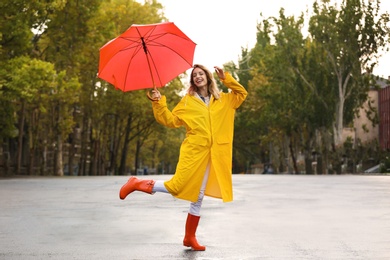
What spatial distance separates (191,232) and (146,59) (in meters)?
1.86

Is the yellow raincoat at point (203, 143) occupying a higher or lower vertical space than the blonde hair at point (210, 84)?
lower

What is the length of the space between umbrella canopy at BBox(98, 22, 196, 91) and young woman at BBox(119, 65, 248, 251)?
69cm

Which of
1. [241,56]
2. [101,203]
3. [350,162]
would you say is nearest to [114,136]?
[350,162]

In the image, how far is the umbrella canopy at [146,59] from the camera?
8.94 metres

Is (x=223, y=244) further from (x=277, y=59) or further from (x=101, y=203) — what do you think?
(x=277, y=59)

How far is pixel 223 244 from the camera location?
9.34 metres

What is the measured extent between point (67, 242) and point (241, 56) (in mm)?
75301

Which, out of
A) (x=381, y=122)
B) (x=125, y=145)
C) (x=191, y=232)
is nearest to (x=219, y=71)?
(x=191, y=232)

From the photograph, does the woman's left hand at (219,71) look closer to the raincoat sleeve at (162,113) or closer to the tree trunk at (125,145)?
the raincoat sleeve at (162,113)

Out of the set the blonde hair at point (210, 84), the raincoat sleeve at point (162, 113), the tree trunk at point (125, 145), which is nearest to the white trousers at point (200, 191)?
the raincoat sleeve at point (162, 113)

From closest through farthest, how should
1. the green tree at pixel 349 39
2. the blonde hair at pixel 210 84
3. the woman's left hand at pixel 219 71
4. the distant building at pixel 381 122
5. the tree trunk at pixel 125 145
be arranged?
the woman's left hand at pixel 219 71
the blonde hair at pixel 210 84
the green tree at pixel 349 39
the tree trunk at pixel 125 145
the distant building at pixel 381 122

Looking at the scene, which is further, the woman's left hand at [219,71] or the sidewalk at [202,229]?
the sidewalk at [202,229]

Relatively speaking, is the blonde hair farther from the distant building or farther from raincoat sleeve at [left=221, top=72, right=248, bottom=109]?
the distant building

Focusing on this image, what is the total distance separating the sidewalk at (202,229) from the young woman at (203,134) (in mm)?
645
